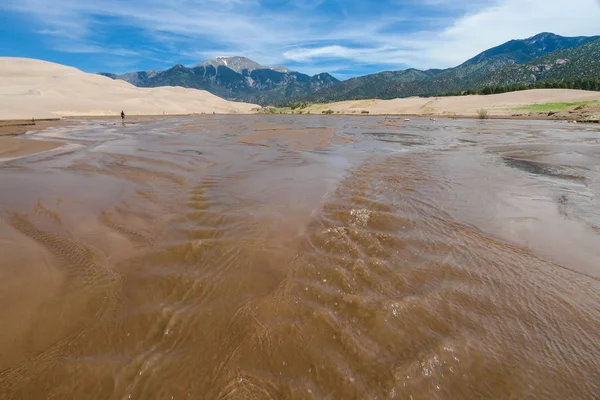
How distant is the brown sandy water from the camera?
2.35 meters

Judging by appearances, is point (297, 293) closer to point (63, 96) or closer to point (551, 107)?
point (551, 107)

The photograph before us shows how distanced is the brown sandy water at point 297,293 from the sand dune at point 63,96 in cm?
4196

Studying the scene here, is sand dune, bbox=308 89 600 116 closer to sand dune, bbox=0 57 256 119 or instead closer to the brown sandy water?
sand dune, bbox=0 57 256 119

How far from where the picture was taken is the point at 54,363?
2455 millimetres

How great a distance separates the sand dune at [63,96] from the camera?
4028cm

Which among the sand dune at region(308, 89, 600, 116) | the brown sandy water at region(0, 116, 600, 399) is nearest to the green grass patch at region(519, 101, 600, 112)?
the sand dune at region(308, 89, 600, 116)

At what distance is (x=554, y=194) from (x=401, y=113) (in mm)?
61211

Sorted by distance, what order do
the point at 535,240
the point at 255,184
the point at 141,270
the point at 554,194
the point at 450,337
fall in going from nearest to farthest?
the point at 450,337
the point at 141,270
the point at 535,240
the point at 554,194
the point at 255,184

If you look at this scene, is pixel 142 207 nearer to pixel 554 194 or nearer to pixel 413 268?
pixel 413 268

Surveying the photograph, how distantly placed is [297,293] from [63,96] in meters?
67.3

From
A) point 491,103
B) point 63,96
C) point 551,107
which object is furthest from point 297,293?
point 491,103

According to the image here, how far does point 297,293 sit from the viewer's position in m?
3.33

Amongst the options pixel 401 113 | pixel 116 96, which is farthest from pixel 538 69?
pixel 116 96

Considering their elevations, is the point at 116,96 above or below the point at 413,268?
above
